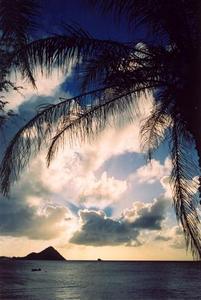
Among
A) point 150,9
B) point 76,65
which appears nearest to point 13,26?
point 76,65

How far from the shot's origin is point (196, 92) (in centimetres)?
581

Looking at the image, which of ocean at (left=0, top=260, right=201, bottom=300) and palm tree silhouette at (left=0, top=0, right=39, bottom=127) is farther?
ocean at (left=0, top=260, right=201, bottom=300)

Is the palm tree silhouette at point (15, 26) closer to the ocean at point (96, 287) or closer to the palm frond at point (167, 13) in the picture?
the palm frond at point (167, 13)

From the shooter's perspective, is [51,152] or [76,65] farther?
[51,152]

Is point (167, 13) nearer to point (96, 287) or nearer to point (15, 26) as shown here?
point (15, 26)

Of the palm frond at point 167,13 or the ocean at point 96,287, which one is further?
the ocean at point 96,287

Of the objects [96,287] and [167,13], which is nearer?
[167,13]

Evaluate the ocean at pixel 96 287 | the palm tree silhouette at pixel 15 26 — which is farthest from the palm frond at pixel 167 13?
the ocean at pixel 96 287

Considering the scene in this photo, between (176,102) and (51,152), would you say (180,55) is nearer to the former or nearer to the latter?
(176,102)

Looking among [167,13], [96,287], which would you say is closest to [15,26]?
[167,13]

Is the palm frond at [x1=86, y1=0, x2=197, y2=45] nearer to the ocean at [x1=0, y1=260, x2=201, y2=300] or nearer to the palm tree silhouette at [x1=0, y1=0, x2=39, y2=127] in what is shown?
the palm tree silhouette at [x1=0, y1=0, x2=39, y2=127]

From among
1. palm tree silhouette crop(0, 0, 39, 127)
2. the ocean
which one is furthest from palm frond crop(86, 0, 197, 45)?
the ocean

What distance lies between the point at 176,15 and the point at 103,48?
1.11m

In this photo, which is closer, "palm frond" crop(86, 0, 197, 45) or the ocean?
"palm frond" crop(86, 0, 197, 45)
